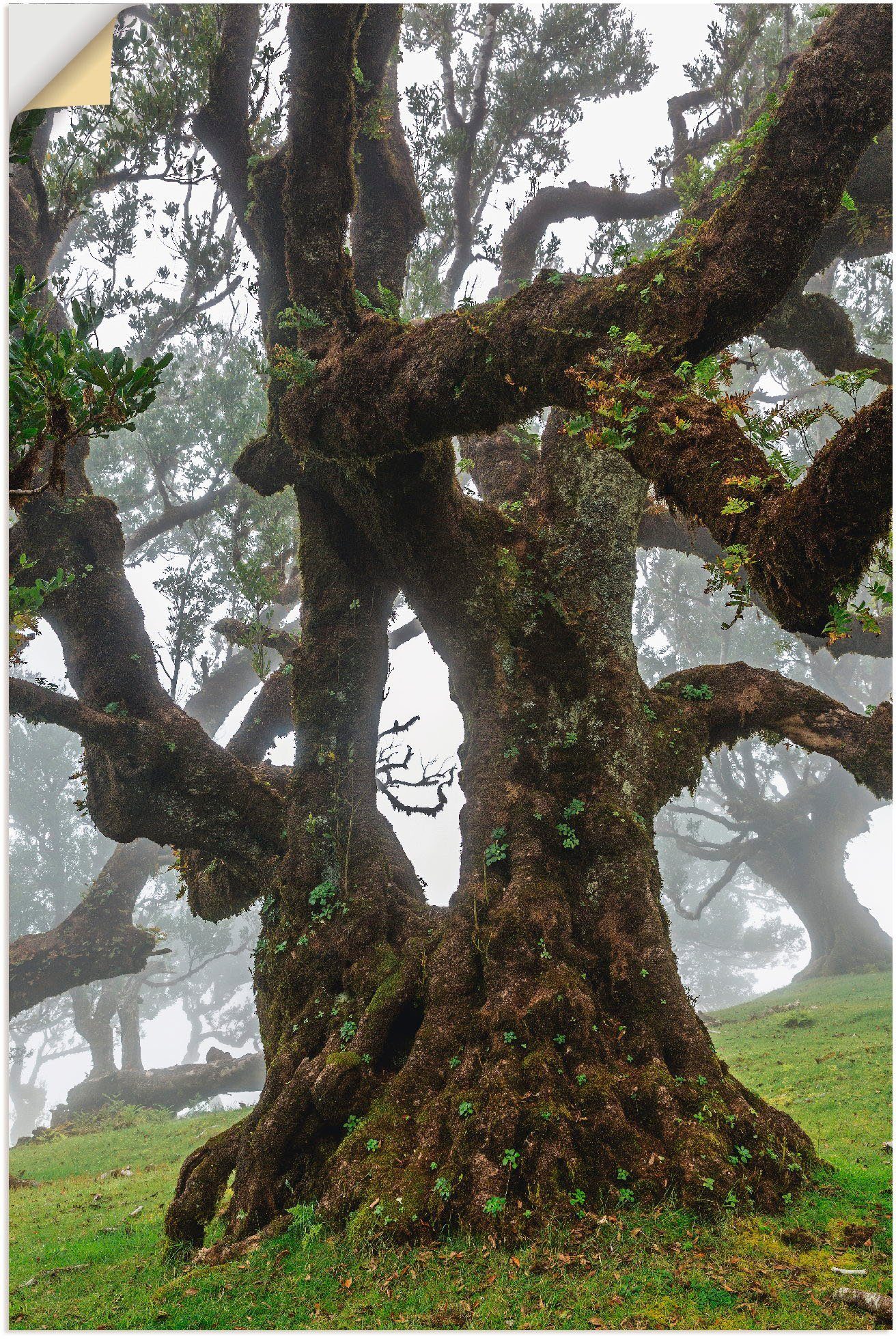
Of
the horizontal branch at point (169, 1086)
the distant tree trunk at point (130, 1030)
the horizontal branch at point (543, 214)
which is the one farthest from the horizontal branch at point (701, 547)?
the distant tree trunk at point (130, 1030)

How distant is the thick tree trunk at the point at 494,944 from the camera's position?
15.7 feet

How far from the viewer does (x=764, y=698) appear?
7.73 meters

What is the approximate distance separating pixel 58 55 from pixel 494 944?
20.4 ft

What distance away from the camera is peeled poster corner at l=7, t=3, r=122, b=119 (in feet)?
14.3

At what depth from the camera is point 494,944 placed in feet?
19.2

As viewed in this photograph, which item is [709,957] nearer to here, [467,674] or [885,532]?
[467,674]

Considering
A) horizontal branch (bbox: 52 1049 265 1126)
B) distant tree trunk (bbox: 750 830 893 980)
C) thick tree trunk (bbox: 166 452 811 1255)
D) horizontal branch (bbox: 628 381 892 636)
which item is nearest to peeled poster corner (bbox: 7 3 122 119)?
horizontal branch (bbox: 628 381 892 636)

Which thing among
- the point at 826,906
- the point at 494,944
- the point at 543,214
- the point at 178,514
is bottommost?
the point at 826,906

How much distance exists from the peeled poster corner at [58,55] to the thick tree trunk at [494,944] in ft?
12.4

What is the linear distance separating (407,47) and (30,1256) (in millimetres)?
17734

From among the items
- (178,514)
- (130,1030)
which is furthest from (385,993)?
(130,1030)

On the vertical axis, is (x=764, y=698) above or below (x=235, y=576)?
below

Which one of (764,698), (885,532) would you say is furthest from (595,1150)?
(764,698)

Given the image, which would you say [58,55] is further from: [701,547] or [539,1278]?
[701,547]
